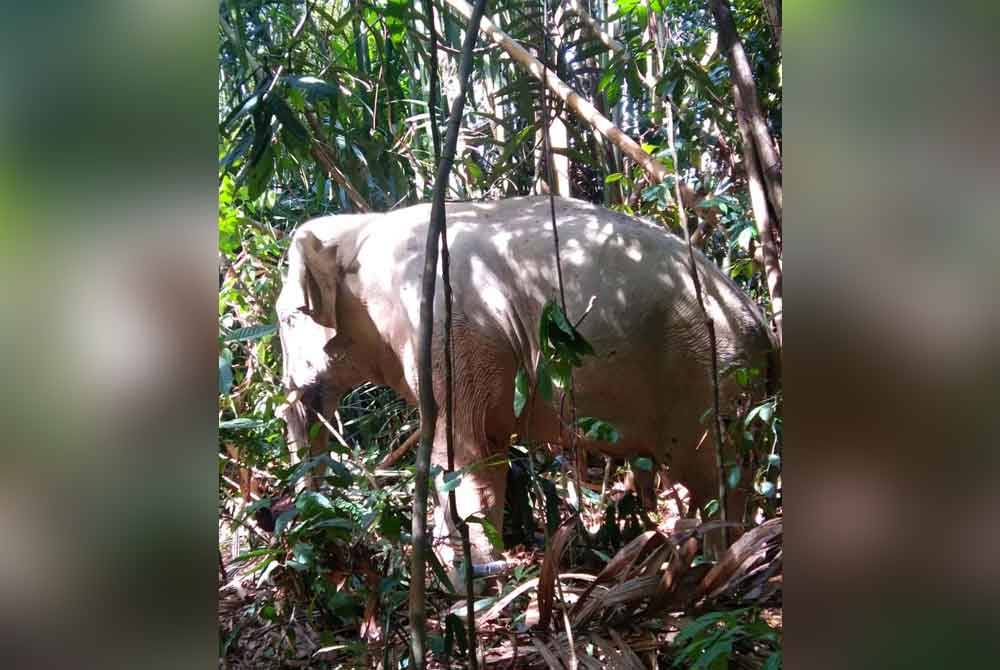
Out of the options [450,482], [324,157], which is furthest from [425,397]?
[324,157]

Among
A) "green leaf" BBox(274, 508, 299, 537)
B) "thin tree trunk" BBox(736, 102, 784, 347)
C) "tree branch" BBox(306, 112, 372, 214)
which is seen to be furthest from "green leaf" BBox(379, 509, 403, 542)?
"tree branch" BBox(306, 112, 372, 214)

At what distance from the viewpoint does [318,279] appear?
3752 mm

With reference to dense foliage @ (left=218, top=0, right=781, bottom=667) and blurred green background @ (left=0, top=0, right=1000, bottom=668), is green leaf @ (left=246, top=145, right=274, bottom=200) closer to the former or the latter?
dense foliage @ (left=218, top=0, right=781, bottom=667)

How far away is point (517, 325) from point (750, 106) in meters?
1.24

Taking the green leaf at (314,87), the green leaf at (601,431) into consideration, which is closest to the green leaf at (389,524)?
the green leaf at (601,431)

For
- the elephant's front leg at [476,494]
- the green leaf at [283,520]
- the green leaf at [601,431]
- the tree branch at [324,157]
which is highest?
the tree branch at [324,157]

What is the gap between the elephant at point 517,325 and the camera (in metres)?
3.16

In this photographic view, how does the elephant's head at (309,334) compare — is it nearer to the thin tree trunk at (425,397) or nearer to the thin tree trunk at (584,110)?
the thin tree trunk at (584,110)

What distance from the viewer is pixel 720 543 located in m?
2.96
